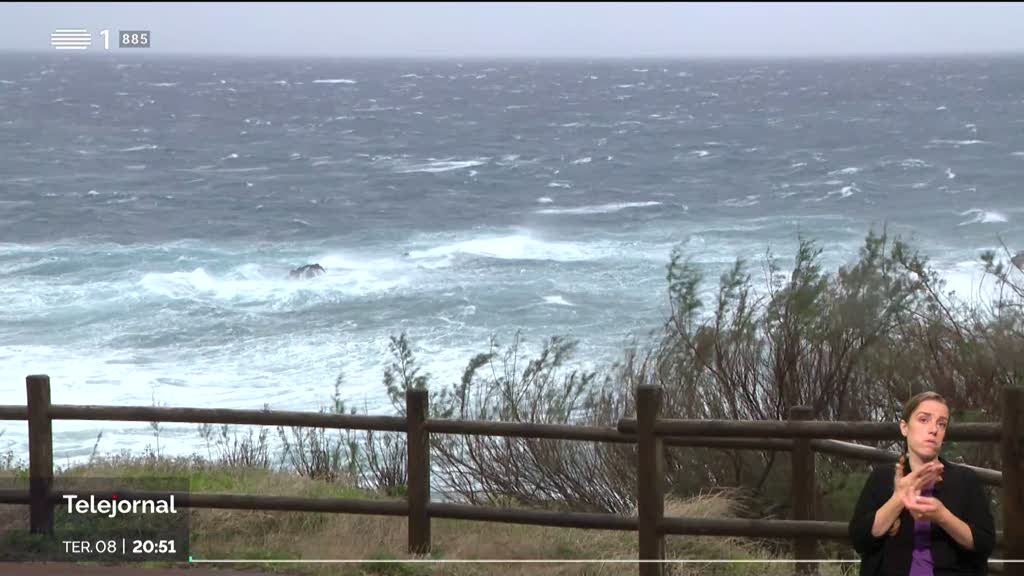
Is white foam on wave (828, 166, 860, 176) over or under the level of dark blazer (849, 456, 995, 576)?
under

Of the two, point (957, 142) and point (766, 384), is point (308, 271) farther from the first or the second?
point (957, 142)

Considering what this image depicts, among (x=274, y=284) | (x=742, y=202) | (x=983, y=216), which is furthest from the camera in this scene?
(x=742, y=202)

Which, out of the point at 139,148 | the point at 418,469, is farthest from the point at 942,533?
the point at 139,148

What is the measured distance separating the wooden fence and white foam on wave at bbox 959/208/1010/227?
1806 inches

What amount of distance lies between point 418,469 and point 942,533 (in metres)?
3.35

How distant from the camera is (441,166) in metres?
77.5

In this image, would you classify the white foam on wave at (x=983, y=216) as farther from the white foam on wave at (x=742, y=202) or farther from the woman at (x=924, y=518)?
the woman at (x=924, y=518)

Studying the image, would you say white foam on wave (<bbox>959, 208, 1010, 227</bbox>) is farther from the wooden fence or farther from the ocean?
the wooden fence

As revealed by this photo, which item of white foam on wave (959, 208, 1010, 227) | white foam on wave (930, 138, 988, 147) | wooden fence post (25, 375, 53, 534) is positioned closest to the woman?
wooden fence post (25, 375, 53, 534)

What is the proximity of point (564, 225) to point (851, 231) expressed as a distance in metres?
10.7

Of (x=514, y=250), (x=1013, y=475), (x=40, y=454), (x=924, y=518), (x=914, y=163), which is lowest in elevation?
(x=514, y=250)

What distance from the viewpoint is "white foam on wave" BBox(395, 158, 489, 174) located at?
7556 cm

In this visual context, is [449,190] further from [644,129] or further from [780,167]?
[644,129]

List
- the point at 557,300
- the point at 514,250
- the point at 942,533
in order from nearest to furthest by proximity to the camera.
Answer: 1. the point at 942,533
2. the point at 557,300
3. the point at 514,250
